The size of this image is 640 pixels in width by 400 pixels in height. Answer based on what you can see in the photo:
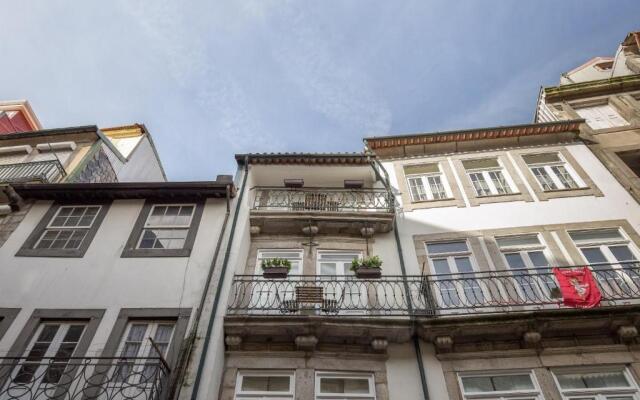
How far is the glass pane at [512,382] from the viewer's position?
23.5 ft

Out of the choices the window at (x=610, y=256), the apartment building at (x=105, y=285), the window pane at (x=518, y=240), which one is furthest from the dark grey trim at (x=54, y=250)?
the window at (x=610, y=256)

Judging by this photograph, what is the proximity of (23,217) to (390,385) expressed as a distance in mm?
10043

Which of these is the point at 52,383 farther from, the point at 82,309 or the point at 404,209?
the point at 404,209

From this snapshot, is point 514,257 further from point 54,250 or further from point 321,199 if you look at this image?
point 54,250

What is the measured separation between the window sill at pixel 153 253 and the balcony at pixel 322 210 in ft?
6.79

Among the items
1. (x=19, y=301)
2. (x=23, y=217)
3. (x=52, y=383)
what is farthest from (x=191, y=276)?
(x=23, y=217)

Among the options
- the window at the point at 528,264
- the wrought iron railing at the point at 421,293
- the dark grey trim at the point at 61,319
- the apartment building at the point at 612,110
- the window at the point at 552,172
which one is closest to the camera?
the dark grey trim at the point at 61,319

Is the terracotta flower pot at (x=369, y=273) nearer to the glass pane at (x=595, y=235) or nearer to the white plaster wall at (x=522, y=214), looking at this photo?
the white plaster wall at (x=522, y=214)

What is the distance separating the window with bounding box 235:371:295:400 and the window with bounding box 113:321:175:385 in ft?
5.12

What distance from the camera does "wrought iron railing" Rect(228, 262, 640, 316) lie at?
26.8ft

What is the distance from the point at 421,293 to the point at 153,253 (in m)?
6.17

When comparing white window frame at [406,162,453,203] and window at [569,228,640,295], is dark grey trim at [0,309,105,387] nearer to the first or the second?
white window frame at [406,162,453,203]

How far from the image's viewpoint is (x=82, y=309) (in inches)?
314

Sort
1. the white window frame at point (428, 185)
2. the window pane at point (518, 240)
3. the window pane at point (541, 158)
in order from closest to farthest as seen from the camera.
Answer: the window pane at point (518, 240)
the white window frame at point (428, 185)
the window pane at point (541, 158)
